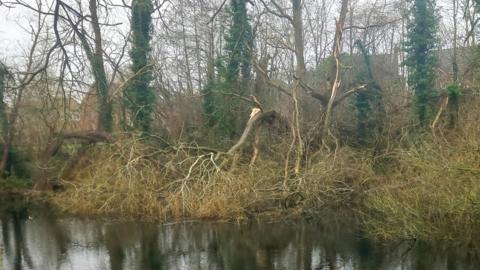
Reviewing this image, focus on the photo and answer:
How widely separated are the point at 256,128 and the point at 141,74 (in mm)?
4942

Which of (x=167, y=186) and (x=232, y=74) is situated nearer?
(x=167, y=186)

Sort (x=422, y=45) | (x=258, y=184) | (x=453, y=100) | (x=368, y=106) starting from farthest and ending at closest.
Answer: (x=368, y=106) → (x=422, y=45) → (x=453, y=100) → (x=258, y=184)

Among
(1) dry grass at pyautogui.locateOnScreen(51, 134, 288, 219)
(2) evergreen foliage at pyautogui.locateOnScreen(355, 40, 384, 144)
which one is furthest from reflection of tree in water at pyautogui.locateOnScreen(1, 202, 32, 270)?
(2) evergreen foliage at pyautogui.locateOnScreen(355, 40, 384, 144)

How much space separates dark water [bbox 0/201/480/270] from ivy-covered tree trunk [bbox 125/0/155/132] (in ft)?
18.9

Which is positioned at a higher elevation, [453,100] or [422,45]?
[422,45]

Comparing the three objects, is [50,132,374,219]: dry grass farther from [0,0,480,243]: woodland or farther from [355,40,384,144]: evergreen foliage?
[355,40,384,144]: evergreen foliage

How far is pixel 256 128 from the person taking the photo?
17.7m

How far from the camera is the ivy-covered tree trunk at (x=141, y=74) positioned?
19688 millimetres

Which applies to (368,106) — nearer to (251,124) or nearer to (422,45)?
(422,45)

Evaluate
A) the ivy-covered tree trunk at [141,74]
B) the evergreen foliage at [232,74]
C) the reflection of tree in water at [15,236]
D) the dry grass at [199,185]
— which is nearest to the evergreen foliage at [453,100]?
the dry grass at [199,185]

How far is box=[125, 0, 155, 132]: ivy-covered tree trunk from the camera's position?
1969cm

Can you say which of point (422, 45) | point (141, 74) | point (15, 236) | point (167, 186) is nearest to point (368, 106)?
point (422, 45)

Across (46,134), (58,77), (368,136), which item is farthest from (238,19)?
(58,77)

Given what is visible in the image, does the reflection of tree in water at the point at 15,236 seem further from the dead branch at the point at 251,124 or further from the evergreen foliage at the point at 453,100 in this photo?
the evergreen foliage at the point at 453,100
